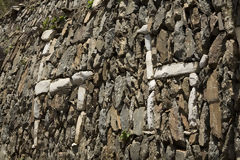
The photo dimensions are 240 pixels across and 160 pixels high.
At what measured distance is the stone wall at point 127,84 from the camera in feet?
12.1

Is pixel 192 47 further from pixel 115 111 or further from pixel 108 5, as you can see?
pixel 108 5

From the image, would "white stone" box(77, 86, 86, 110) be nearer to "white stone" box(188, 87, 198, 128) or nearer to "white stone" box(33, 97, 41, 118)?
"white stone" box(33, 97, 41, 118)

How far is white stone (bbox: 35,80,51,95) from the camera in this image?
645 cm

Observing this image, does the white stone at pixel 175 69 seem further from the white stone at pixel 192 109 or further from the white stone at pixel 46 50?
the white stone at pixel 46 50

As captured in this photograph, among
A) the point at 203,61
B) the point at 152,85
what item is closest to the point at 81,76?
the point at 152,85

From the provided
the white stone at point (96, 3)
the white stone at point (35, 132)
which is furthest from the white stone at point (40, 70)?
the white stone at point (96, 3)

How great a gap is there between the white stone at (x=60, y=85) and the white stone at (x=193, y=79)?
8.09ft

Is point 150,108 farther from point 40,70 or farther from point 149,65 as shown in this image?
point 40,70

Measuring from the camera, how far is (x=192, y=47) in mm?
4047

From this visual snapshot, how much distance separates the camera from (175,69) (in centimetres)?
419

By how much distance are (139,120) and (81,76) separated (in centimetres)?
151

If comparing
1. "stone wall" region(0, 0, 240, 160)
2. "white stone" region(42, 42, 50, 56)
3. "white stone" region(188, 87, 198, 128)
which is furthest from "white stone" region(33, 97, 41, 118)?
"white stone" region(188, 87, 198, 128)

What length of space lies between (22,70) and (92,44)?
2.48 meters

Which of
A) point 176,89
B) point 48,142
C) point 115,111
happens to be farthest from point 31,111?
point 176,89
